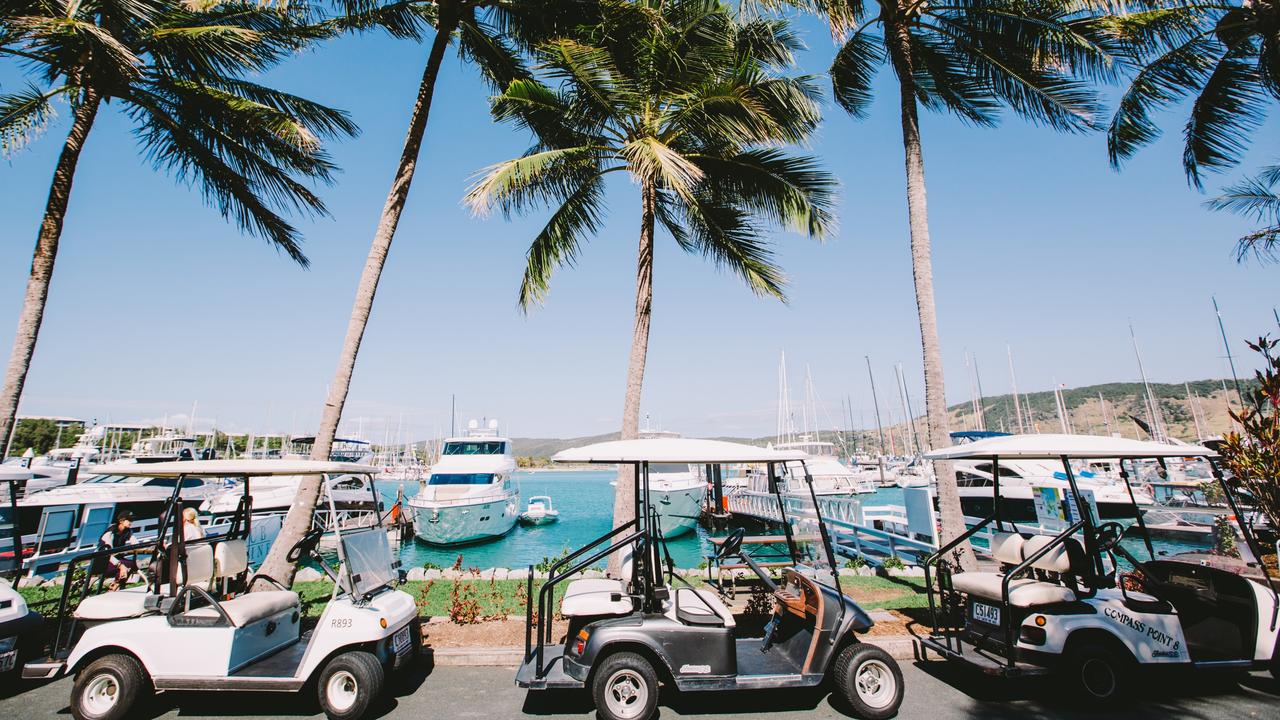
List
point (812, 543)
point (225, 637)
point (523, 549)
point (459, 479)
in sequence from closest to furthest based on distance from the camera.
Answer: point (225, 637) → point (812, 543) → point (523, 549) → point (459, 479)

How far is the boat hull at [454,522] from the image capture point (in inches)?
941

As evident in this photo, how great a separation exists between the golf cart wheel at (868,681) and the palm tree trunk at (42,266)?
10259 mm

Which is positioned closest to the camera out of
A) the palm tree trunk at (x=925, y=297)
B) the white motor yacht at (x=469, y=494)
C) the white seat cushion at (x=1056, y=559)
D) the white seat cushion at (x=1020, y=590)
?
the white seat cushion at (x=1020, y=590)

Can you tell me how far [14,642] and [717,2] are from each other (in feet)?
41.1

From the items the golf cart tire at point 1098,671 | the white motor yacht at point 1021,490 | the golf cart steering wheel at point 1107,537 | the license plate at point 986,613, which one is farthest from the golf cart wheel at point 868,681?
the white motor yacht at point 1021,490

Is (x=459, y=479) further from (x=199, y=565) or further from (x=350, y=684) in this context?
(x=350, y=684)

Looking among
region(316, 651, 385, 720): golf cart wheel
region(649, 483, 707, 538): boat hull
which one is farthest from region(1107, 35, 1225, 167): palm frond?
region(649, 483, 707, 538): boat hull

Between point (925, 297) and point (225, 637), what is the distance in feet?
32.2

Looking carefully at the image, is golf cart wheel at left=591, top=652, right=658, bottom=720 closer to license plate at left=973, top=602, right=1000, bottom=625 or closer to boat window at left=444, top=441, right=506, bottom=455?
license plate at left=973, top=602, right=1000, bottom=625

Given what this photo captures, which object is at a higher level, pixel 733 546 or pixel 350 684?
pixel 733 546

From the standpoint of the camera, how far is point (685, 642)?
495 centimetres

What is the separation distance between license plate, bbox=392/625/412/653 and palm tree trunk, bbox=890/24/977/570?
22.7 ft

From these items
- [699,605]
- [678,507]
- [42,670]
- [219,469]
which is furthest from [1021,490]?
[42,670]

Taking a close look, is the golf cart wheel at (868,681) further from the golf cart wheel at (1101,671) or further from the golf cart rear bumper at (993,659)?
the golf cart wheel at (1101,671)
